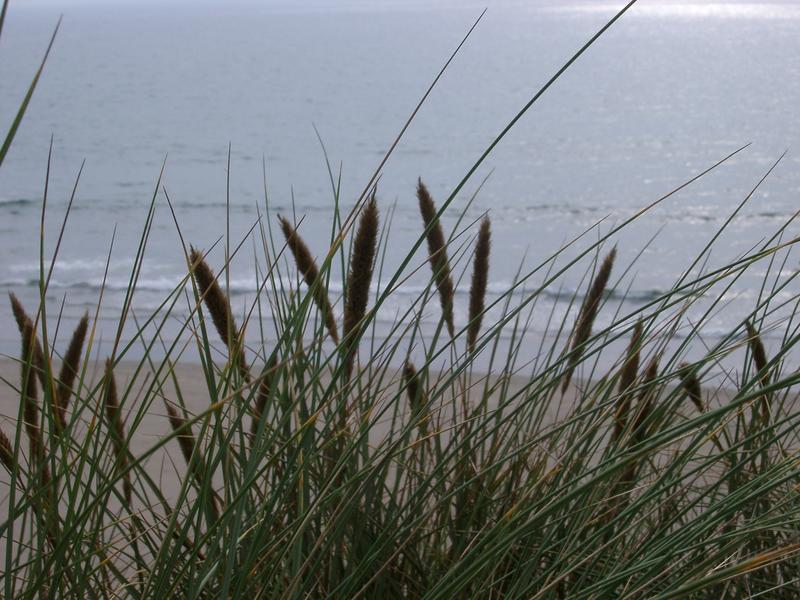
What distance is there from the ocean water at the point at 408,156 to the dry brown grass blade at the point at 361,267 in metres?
0.56

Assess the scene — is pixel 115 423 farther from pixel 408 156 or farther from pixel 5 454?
pixel 408 156

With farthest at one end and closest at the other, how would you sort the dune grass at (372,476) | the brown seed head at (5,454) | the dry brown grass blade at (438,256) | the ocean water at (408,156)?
the ocean water at (408,156), the dry brown grass blade at (438,256), the brown seed head at (5,454), the dune grass at (372,476)

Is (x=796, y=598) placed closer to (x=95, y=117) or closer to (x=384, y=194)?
(x=384, y=194)

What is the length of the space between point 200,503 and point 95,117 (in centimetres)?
1679

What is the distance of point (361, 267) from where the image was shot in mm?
1121

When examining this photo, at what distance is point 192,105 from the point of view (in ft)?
58.4

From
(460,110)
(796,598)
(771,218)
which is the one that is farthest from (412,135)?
(796,598)

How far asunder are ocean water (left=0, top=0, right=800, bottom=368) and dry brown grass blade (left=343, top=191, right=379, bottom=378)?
22.1 inches

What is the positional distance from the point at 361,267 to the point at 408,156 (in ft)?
40.2

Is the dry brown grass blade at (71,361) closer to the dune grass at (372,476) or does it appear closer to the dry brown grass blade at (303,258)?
the dune grass at (372,476)

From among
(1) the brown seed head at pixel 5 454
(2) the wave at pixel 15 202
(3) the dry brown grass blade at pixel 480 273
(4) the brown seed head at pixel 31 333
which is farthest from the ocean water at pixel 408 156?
(1) the brown seed head at pixel 5 454

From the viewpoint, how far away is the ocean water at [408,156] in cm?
767

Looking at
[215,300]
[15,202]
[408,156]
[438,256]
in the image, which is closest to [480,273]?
[438,256]

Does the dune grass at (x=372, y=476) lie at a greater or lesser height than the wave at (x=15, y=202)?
greater
